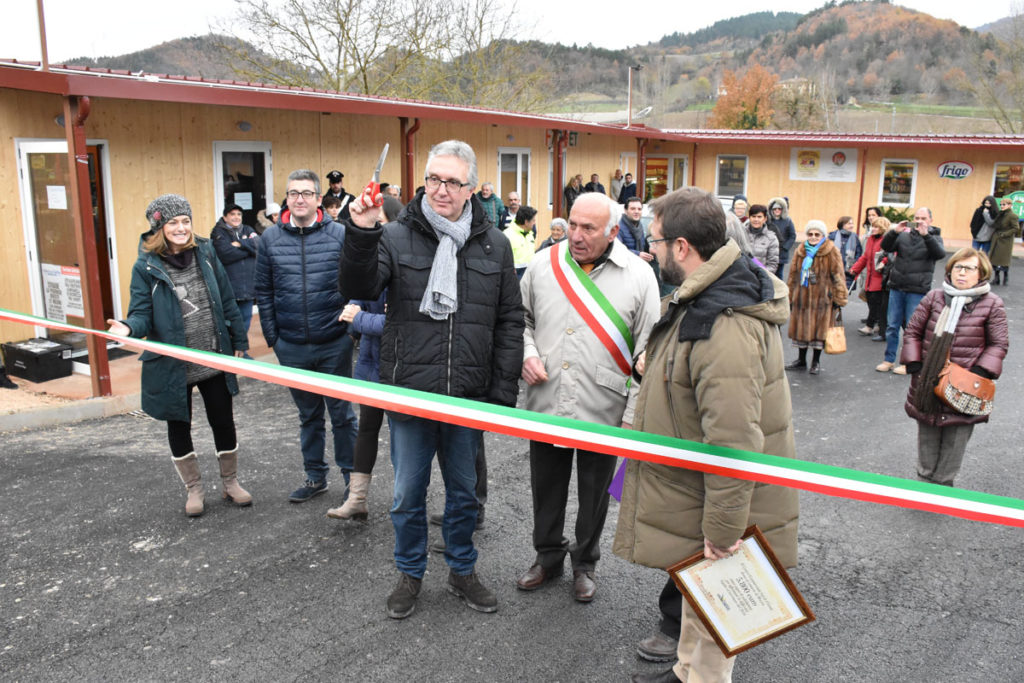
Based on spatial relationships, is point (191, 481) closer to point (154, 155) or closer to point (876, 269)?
point (154, 155)

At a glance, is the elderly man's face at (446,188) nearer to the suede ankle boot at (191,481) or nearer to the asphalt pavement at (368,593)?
the asphalt pavement at (368,593)

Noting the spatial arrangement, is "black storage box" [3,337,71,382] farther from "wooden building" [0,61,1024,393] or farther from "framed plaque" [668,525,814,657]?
"framed plaque" [668,525,814,657]

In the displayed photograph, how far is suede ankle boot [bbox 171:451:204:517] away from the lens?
4805 millimetres

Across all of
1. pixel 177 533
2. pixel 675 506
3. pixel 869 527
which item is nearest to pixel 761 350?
pixel 675 506

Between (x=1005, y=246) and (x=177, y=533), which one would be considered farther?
(x=1005, y=246)

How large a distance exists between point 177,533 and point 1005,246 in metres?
16.3

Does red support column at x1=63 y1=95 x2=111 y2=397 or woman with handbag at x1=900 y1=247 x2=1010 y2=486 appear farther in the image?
red support column at x1=63 y1=95 x2=111 y2=397

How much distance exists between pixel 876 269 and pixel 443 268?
840 cm

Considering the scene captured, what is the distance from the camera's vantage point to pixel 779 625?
110 inches

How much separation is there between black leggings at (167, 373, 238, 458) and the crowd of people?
0.5 inches

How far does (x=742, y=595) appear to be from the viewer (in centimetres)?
278

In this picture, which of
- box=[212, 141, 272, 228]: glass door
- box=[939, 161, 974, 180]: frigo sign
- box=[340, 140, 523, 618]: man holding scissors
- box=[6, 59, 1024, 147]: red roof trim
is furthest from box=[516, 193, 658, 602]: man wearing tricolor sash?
box=[939, 161, 974, 180]: frigo sign

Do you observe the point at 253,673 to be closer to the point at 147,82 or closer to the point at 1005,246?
the point at 147,82

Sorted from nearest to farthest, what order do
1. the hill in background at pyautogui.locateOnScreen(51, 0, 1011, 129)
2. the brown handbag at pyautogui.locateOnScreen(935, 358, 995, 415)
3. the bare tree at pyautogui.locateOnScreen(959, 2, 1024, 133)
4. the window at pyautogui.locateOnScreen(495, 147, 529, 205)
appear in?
the brown handbag at pyautogui.locateOnScreen(935, 358, 995, 415)
the window at pyautogui.locateOnScreen(495, 147, 529, 205)
the bare tree at pyautogui.locateOnScreen(959, 2, 1024, 133)
the hill in background at pyautogui.locateOnScreen(51, 0, 1011, 129)
